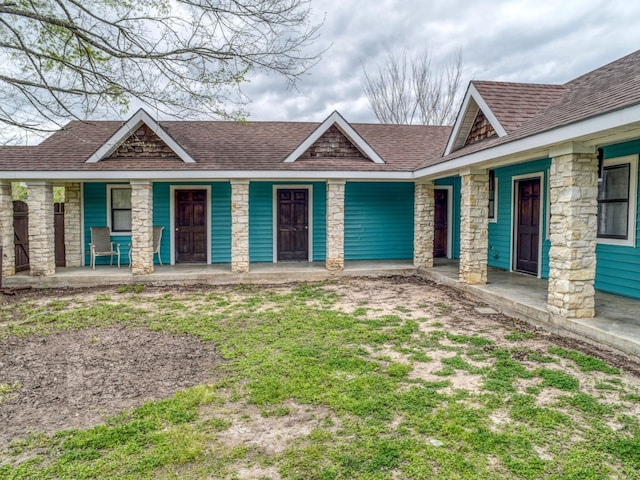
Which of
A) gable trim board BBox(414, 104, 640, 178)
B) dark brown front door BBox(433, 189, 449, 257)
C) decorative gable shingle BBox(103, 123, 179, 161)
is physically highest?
decorative gable shingle BBox(103, 123, 179, 161)

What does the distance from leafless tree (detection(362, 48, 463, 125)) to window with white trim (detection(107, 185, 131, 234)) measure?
16.7 metres

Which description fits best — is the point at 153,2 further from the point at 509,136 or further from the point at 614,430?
the point at 614,430

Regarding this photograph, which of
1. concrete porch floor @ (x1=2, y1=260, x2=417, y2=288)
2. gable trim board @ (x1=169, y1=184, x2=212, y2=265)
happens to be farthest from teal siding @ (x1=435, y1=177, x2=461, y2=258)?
gable trim board @ (x1=169, y1=184, x2=212, y2=265)

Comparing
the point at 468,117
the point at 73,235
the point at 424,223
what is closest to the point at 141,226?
the point at 73,235

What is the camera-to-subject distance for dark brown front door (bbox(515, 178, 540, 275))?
855cm

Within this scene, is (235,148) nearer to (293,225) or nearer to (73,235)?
(293,225)

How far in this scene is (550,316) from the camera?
18.1 feet

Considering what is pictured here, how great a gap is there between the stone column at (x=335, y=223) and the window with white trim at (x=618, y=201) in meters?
5.30

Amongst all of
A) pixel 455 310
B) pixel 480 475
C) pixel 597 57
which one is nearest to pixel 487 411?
pixel 480 475

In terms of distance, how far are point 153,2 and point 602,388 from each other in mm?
7461

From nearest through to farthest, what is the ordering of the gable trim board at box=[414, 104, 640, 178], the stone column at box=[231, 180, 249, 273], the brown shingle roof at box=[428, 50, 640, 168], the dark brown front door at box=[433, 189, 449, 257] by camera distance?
the gable trim board at box=[414, 104, 640, 178] < the brown shingle roof at box=[428, 50, 640, 168] < the stone column at box=[231, 180, 249, 273] < the dark brown front door at box=[433, 189, 449, 257]

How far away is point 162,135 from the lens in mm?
9523

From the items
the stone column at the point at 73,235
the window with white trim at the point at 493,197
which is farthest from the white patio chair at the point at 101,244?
the window with white trim at the point at 493,197

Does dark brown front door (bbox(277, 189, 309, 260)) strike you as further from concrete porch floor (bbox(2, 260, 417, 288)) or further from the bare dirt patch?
the bare dirt patch
